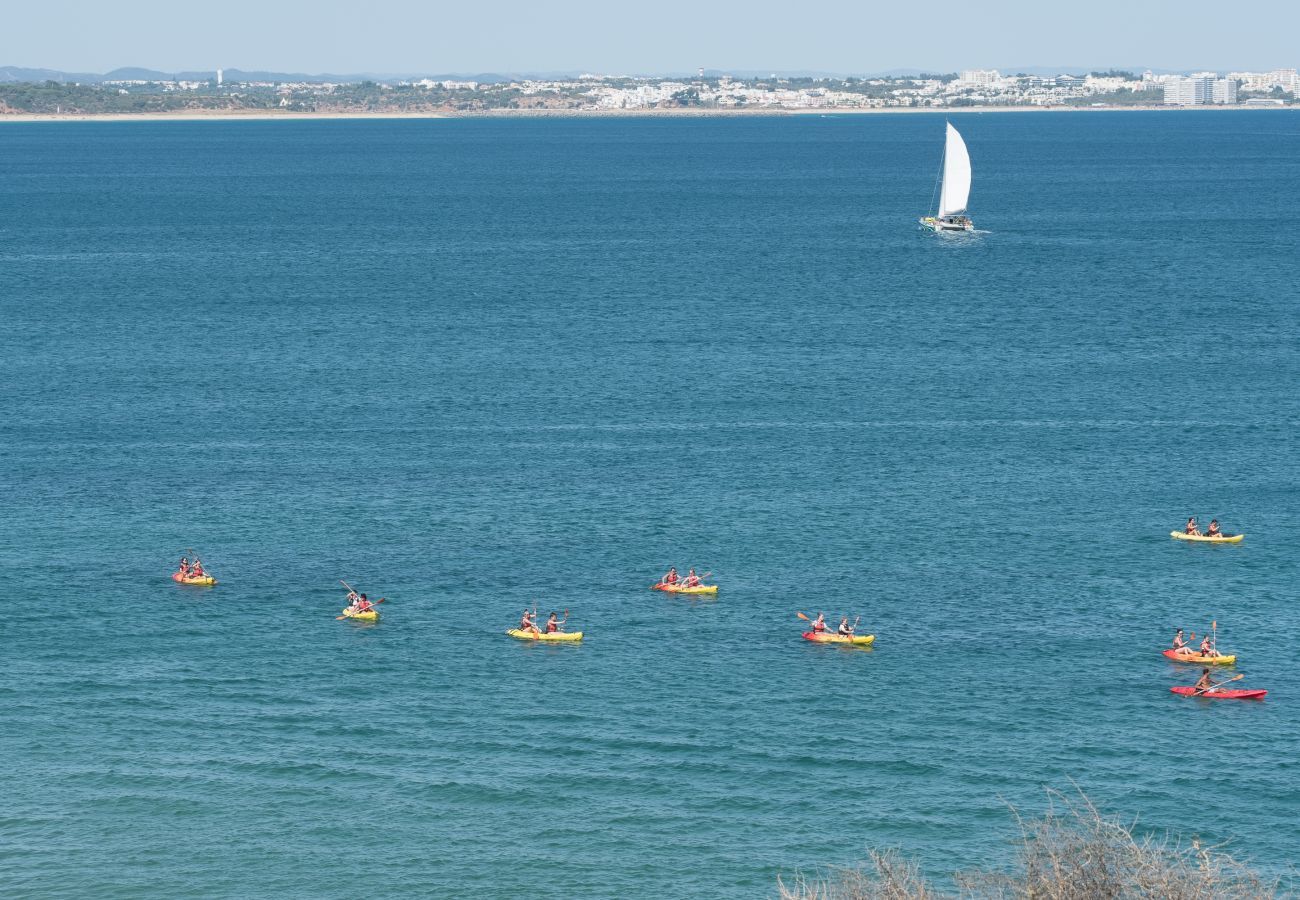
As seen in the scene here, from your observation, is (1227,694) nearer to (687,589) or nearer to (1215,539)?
(1215,539)

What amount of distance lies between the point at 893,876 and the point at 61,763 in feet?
129

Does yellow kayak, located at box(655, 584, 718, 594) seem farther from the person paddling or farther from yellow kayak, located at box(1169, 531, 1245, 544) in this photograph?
yellow kayak, located at box(1169, 531, 1245, 544)

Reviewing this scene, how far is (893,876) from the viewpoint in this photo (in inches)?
1757

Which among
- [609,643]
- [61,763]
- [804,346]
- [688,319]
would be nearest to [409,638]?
[609,643]

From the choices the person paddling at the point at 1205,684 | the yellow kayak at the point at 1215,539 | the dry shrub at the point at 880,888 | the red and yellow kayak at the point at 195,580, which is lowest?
the red and yellow kayak at the point at 195,580

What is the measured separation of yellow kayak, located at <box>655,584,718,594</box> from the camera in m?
90.8

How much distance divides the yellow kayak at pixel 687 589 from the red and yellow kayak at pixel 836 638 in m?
7.74

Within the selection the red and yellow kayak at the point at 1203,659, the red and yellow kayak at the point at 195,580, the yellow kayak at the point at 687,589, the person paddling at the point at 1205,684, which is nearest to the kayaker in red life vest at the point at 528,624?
the yellow kayak at the point at 687,589

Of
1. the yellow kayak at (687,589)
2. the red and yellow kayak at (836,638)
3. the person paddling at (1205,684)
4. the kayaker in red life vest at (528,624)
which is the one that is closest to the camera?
Result: the person paddling at (1205,684)

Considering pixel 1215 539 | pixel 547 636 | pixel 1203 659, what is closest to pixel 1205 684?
pixel 1203 659

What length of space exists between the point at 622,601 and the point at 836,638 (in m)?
11.8

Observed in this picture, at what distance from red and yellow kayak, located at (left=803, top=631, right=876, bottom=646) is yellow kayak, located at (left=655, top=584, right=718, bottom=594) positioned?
25.4ft

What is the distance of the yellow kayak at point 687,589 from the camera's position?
90.8 meters

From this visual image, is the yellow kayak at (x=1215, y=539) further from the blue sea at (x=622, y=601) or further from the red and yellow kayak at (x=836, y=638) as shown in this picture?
the red and yellow kayak at (x=836, y=638)
